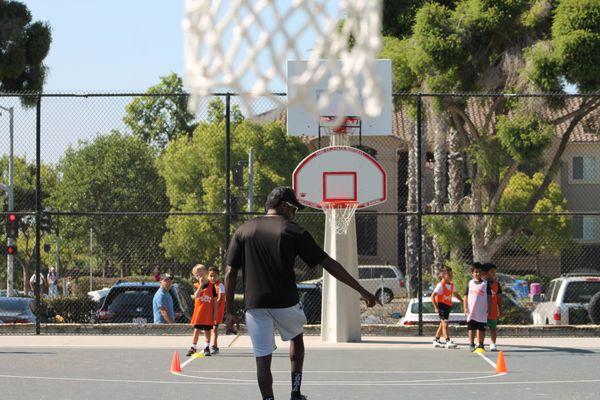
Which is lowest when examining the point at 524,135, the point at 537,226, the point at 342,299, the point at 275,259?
the point at 342,299

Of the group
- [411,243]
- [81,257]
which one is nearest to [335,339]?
[411,243]

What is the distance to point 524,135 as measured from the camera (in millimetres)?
26703

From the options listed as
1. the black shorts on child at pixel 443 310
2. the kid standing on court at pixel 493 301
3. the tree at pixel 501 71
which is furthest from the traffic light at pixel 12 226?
the kid standing on court at pixel 493 301

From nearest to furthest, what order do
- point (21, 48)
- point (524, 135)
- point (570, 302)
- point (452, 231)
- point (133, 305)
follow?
1. point (133, 305)
2. point (570, 302)
3. point (21, 48)
4. point (524, 135)
5. point (452, 231)

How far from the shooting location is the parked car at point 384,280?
41.5 m

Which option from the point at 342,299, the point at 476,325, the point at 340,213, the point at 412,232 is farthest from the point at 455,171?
the point at 476,325

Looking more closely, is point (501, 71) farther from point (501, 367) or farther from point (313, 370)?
point (313, 370)

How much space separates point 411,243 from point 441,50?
568 inches

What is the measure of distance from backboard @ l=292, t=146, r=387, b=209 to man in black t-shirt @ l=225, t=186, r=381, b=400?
366 inches

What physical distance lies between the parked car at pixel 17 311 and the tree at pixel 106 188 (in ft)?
58.7

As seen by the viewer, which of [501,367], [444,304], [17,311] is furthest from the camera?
[17,311]

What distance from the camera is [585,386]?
1371 centimetres

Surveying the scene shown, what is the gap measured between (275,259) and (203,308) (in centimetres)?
740

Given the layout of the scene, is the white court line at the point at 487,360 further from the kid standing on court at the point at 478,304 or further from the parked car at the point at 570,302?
the parked car at the point at 570,302
